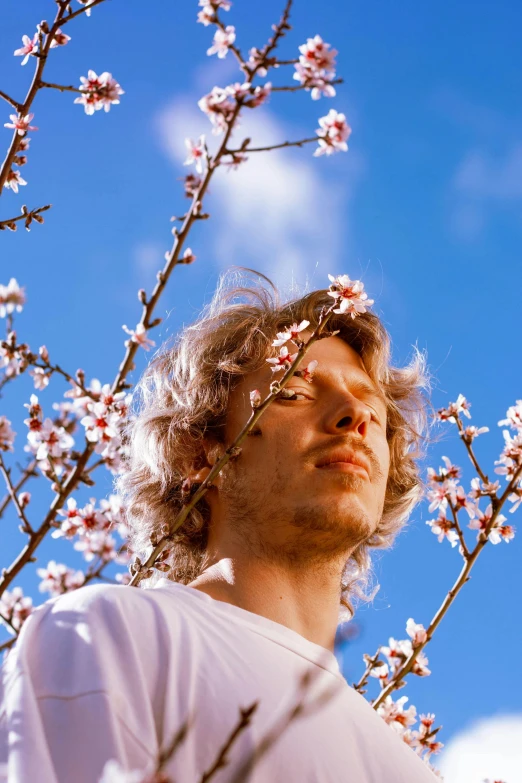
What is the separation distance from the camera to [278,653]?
195 centimetres

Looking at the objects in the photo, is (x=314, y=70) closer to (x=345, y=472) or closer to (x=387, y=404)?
(x=345, y=472)

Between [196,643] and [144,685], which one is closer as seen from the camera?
[144,685]

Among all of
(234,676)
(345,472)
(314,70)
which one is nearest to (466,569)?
(345,472)

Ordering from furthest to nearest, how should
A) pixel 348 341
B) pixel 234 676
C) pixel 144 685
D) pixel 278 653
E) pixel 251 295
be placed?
pixel 251 295, pixel 348 341, pixel 278 653, pixel 234 676, pixel 144 685

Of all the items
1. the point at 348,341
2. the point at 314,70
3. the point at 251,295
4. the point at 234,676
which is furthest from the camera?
the point at 251,295

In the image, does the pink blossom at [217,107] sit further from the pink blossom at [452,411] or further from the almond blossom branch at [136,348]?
the pink blossom at [452,411]

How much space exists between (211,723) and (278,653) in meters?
0.41

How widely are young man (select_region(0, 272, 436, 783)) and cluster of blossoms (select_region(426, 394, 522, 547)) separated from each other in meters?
0.33

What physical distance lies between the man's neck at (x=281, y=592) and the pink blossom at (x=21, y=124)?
1.61 metres

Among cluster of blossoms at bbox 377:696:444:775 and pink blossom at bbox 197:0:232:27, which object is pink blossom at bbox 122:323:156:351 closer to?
pink blossom at bbox 197:0:232:27

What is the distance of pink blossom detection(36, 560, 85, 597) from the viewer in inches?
129

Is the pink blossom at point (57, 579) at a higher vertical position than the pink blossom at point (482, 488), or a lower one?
lower

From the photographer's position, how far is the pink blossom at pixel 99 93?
9.64ft

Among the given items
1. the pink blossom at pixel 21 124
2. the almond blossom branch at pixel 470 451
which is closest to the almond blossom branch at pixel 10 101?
the pink blossom at pixel 21 124
